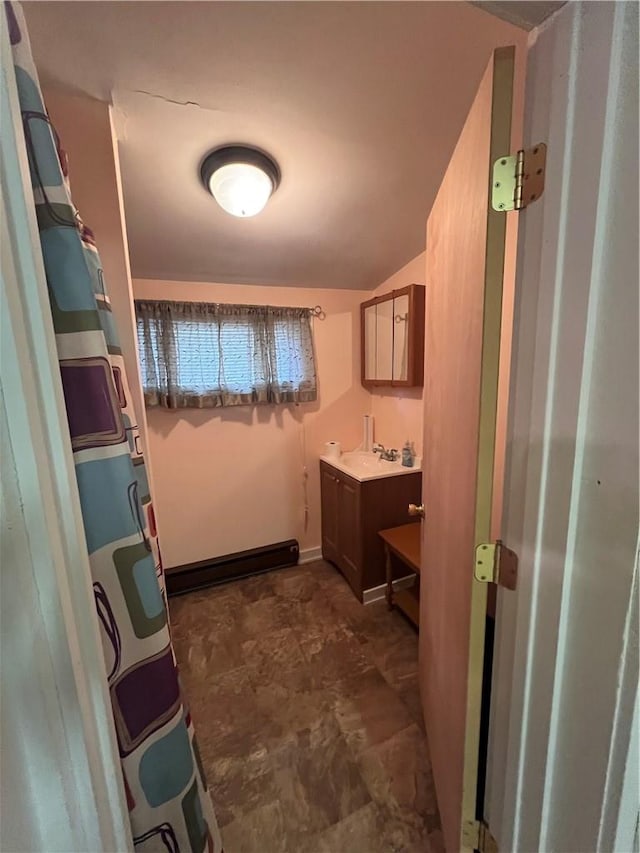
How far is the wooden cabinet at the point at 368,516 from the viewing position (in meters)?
2.24

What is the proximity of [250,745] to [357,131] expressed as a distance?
2.43 meters

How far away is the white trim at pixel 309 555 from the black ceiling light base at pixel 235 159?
244 cm

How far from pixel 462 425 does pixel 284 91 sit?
121 cm

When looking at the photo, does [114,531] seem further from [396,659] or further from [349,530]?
[349,530]

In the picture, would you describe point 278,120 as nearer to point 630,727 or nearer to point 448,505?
point 448,505

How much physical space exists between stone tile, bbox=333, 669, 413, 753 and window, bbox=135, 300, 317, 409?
1.72 metres

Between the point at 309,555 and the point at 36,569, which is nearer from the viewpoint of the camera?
the point at 36,569

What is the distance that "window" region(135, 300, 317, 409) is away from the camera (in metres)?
2.21

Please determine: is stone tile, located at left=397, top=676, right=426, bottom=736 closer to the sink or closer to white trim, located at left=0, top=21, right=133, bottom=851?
the sink

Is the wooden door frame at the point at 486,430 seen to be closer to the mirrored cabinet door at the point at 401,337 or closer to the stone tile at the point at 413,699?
the stone tile at the point at 413,699

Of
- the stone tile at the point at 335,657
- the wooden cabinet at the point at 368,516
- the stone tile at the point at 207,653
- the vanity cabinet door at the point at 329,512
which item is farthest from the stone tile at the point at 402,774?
the vanity cabinet door at the point at 329,512

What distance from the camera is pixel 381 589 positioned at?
7.72 ft

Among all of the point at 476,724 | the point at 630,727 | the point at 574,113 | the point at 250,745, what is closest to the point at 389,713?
the point at 250,745

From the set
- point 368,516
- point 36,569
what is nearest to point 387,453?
point 368,516
